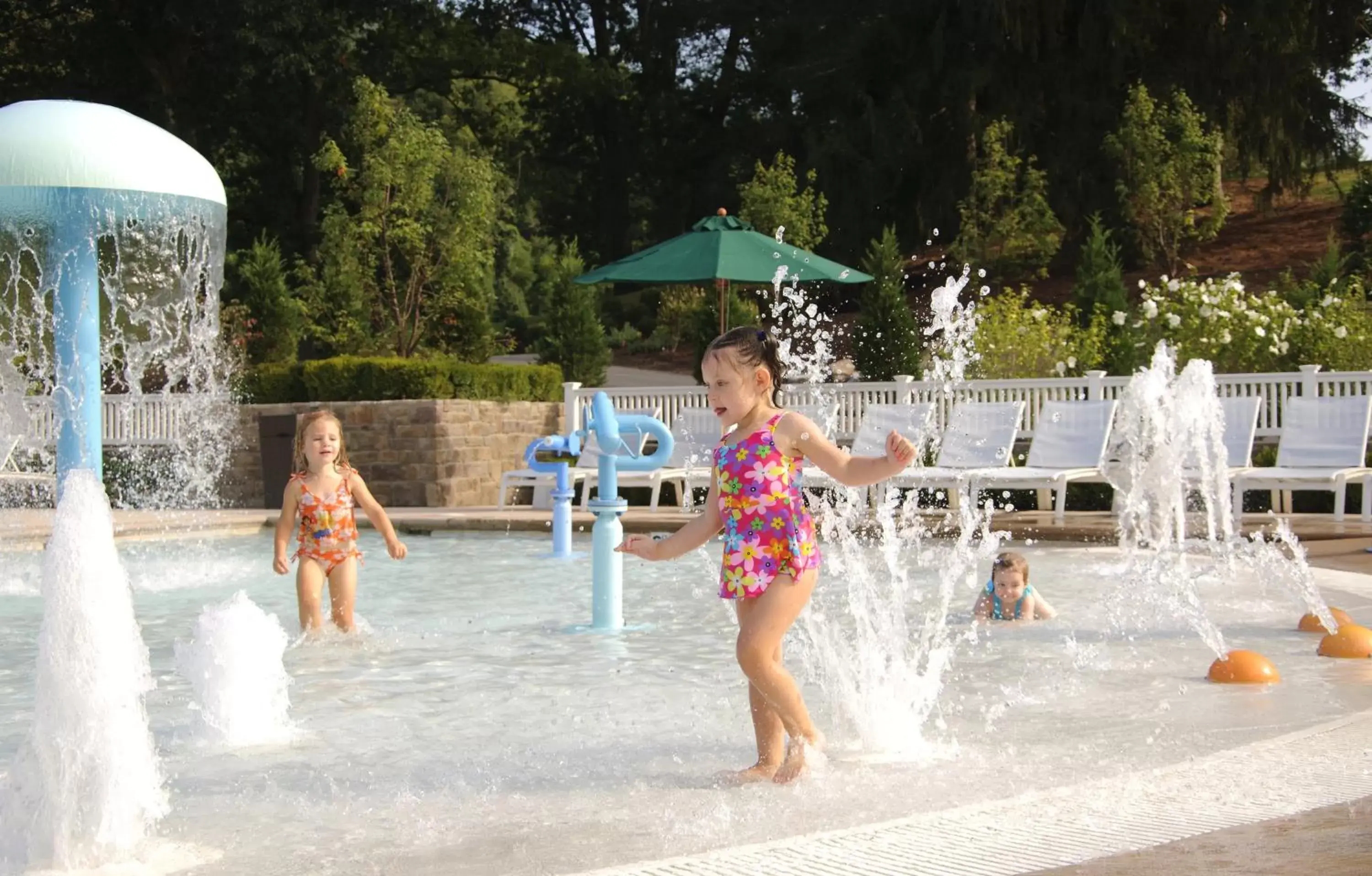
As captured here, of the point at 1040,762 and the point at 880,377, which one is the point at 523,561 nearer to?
the point at 1040,762

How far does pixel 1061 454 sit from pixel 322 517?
7.75m

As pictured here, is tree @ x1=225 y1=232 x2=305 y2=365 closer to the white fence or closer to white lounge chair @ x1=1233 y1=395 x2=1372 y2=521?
the white fence

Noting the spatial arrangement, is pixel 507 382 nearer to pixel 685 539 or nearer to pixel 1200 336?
pixel 1200 336

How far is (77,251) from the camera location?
377 inches

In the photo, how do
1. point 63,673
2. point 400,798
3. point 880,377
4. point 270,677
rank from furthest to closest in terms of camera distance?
point 880,377 → point 270,677 → point 400,798 → point 63,673

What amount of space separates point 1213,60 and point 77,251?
26767mm

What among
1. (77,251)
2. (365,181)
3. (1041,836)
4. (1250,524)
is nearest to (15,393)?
(77,251)

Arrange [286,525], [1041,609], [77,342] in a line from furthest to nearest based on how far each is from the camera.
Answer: [77,342] → [1041,609] → [286,525]

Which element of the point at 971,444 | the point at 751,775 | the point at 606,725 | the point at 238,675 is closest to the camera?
the point at 751,775

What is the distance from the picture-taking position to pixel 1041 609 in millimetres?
7805

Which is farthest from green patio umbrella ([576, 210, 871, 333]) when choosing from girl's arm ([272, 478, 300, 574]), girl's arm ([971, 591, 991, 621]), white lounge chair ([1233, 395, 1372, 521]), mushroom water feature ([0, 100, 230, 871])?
girl's arm ([272, 478, 300, 574])

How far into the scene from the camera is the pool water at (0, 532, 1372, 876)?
3932 millimetres

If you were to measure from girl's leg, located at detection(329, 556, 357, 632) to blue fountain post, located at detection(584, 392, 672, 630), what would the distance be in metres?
1.19

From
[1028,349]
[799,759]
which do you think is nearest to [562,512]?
[799,759]
